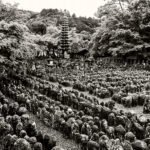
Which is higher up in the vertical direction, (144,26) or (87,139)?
(144,26)

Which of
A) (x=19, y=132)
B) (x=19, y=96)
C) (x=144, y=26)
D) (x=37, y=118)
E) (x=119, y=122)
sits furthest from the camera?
(x=144, y=26)

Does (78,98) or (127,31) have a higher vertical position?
(127,31)

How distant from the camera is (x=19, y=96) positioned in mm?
11773

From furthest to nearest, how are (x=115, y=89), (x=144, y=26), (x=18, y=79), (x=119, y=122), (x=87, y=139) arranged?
(x=144, y=26)
(x=18, y=79)
(x=115, y=89)
(x=119, y=122)
(x=87, y=139)

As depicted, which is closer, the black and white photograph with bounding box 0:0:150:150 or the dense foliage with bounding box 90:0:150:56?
the black and white photograph with bounding box 0:0:150:150

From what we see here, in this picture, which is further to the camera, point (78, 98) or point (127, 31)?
point (127, 31)

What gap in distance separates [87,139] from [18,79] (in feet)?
33.7

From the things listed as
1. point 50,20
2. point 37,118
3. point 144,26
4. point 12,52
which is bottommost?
point 37,118

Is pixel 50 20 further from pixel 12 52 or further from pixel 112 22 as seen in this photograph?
pixel 12 52

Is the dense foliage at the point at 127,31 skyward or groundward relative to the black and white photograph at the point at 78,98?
skyward

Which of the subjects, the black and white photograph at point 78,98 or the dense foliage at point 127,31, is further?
the dense foliage at point 127,31

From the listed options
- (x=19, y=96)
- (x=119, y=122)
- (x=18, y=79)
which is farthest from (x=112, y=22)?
(x=119, y=122)

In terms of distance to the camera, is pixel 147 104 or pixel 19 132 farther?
pixel 147 104

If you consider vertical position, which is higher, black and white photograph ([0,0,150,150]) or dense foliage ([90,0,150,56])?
dense foliage ([90,0,150,56])
